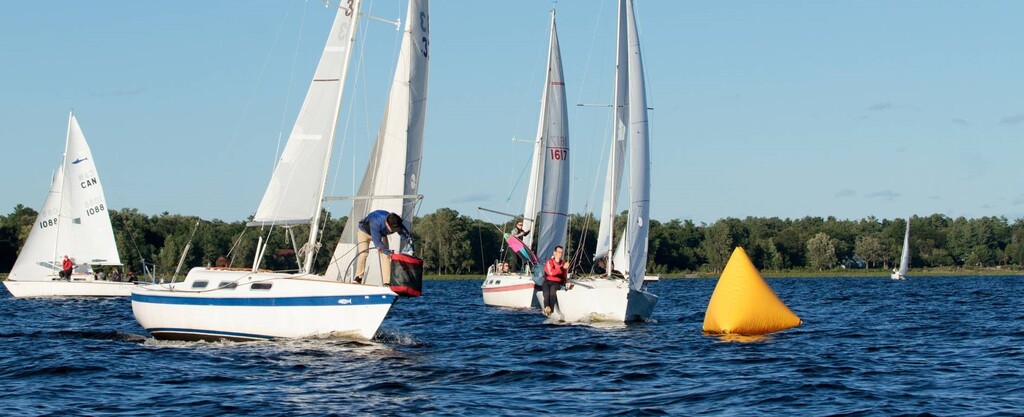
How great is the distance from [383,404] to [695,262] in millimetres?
143569

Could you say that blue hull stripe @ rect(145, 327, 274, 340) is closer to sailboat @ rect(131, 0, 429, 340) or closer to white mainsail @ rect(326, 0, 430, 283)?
sailboat @ rect(131, 0, 429, 340)

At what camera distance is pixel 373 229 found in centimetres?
2477

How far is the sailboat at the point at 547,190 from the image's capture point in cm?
4550

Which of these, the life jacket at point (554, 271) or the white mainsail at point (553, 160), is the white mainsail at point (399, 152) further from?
the white mainsail at point (553, 160)

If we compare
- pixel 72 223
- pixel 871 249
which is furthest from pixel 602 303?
pixel 871 249

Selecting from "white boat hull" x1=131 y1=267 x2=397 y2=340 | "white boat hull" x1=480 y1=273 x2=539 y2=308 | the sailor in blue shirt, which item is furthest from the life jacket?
"white boat hull" x1=480 y1=273 x2=539 y2=308

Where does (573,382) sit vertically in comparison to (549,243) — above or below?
below

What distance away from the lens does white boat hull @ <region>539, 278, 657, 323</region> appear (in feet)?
106

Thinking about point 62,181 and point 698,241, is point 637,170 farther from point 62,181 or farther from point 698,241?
point 698,241

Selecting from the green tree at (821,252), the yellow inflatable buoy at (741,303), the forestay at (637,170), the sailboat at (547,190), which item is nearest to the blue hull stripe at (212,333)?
the yellow inflatable buoy at (741,303)

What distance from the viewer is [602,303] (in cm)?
3241

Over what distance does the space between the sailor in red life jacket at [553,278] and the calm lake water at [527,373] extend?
1259 mm

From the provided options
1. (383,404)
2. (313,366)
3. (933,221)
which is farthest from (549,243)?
(933,221)

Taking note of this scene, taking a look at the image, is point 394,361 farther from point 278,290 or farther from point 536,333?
point 536,333
